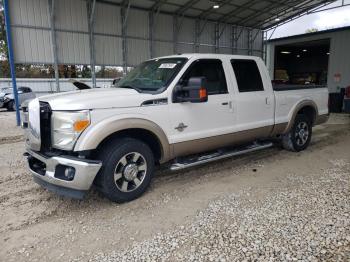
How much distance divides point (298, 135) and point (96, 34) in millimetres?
12453

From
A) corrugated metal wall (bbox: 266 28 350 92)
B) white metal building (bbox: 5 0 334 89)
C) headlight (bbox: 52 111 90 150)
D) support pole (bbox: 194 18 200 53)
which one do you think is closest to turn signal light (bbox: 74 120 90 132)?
headlight (bbox: 52 111 90 150)

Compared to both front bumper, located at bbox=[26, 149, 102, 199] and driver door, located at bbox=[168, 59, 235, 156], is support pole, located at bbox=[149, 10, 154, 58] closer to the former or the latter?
driver door, located at bbox=[168, 59, 235, 156]

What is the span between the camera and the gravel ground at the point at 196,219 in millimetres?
2598

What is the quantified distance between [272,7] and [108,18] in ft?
39.1

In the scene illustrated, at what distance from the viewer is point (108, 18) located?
1538cm

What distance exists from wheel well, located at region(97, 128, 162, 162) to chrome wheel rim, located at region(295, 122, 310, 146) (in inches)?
135

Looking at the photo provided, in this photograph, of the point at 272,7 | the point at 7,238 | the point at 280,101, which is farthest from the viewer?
the point at 272,7

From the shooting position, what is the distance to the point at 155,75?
4.23 m

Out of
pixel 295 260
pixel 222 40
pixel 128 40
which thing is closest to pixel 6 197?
pixel 295 260

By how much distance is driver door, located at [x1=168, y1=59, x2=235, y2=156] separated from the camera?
395cm

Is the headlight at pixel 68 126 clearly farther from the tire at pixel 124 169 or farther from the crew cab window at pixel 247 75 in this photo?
the crew cab window at pixel 247 75

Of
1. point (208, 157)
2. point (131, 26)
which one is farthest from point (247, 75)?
point (131, 26)

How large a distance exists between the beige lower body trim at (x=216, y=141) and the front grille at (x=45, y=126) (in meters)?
1.59

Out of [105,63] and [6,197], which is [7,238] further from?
[105,63]
